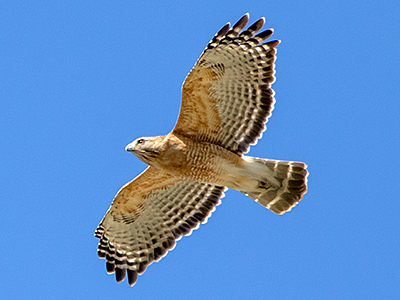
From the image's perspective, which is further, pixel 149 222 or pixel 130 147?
pixel 149 222

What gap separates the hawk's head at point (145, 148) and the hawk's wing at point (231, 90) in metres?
0.53

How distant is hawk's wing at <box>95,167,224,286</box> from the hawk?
0.7 inches

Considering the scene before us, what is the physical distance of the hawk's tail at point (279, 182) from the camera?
10195mm

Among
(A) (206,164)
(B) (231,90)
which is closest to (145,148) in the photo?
(A) (206,164)

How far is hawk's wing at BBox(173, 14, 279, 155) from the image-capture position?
9.55 meters

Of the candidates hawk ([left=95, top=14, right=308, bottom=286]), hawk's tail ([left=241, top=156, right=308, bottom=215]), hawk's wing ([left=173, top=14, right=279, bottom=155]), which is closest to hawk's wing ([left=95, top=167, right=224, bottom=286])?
hawk ([left=95, top=14, right=308, bottom=286])

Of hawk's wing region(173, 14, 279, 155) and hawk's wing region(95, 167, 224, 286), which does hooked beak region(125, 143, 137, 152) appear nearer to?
hawk's wing region(173, 14, 279, 155)

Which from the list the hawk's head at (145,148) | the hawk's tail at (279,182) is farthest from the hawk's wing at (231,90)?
the hawk's head at (145,148)

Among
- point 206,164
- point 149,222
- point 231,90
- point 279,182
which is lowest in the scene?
point 149,222

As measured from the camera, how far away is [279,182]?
10.3 metres

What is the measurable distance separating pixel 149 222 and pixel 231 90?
2849mm

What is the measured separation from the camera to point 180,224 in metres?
11.3

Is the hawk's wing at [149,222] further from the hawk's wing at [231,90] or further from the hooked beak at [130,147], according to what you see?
the hooked beak at [130,147]

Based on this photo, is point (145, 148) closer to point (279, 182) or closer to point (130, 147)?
point (130, 147)
